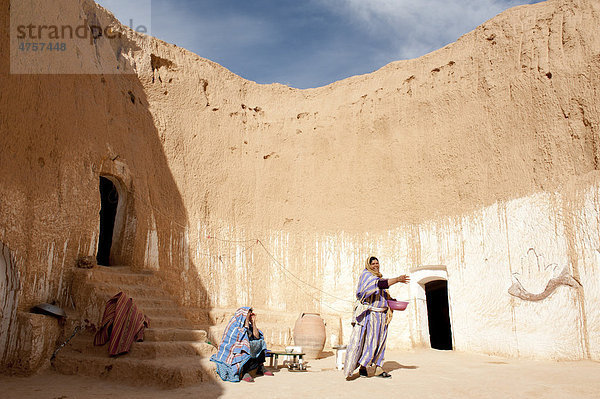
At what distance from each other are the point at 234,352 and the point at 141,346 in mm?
1413

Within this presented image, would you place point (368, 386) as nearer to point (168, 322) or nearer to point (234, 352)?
point (234, 352)

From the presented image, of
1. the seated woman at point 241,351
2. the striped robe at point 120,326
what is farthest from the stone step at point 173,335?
the seated woman at point 241,351

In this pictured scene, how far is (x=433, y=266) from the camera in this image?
11945 mm

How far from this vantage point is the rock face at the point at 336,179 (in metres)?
8.62

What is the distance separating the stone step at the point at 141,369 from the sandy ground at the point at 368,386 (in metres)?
0.14

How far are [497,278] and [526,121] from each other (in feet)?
12.5

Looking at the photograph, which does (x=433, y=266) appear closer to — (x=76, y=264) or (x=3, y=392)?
(x=76, y=264)

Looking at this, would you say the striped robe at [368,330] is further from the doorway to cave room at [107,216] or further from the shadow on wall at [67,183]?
the doorway to cave room at [107,216]

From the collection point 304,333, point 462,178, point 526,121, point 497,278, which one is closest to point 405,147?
point 462,178

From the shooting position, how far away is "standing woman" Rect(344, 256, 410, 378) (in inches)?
252

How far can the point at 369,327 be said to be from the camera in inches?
257

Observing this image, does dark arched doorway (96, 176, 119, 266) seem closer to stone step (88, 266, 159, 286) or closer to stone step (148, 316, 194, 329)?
stone step (88, 266, 159, 286)

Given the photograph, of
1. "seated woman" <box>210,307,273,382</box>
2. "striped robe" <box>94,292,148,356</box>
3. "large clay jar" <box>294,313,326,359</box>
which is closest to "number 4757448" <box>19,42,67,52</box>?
"striped robe" <box>94,292,148,356</box>

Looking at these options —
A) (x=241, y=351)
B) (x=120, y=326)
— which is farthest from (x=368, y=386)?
(x=120, y=326)
